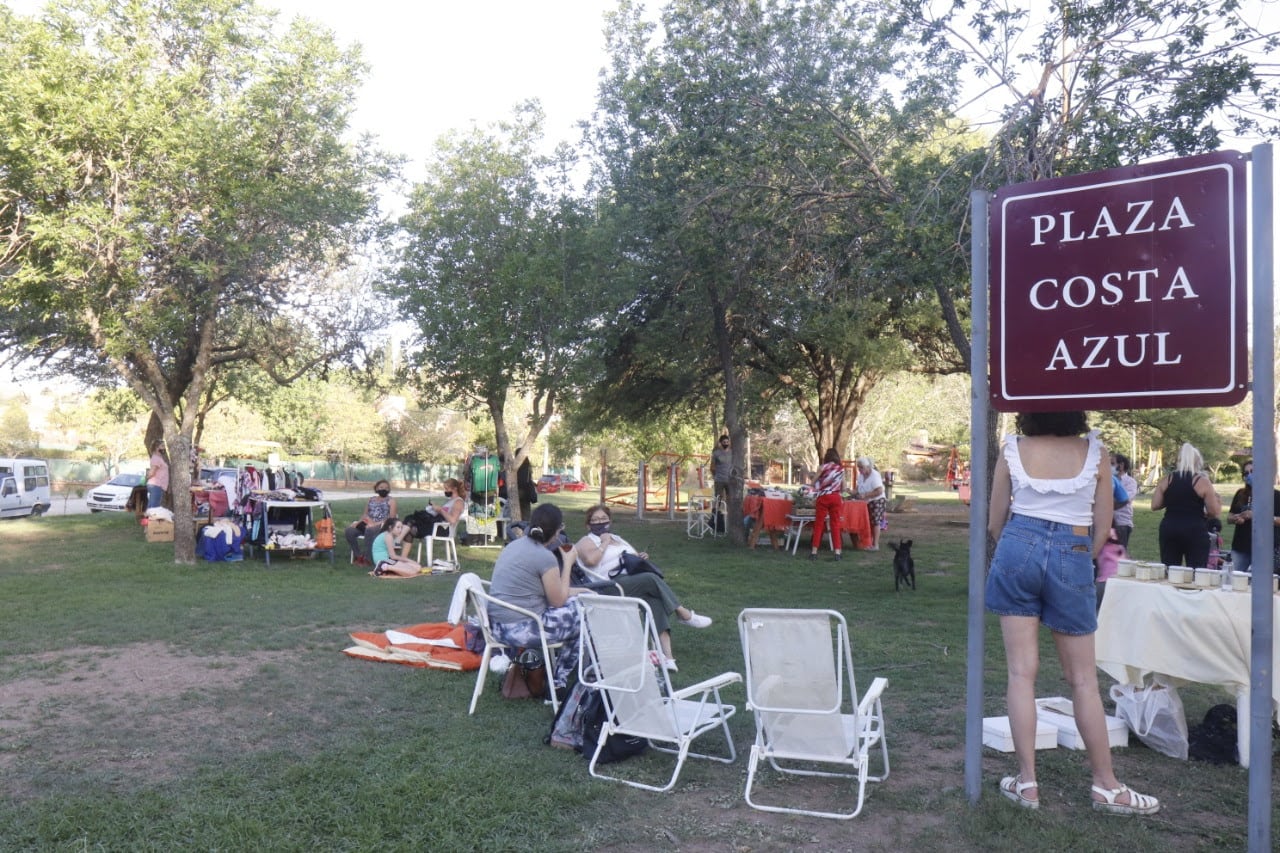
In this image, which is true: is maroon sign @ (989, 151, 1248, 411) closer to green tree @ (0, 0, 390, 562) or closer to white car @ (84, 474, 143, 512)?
green tree @ (0, 0, 390, 562)

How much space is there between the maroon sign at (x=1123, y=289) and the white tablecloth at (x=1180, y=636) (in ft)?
5.51

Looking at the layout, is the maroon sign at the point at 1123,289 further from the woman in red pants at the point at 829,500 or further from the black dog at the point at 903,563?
the woman in red pants at the point at 829,500

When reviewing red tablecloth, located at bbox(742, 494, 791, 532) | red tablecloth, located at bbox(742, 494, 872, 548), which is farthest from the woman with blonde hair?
red tablecloth, located at bbox(742, 494, 791, 532)

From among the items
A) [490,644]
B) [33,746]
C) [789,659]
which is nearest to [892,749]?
[789,659]

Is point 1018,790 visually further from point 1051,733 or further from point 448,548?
point 448,548

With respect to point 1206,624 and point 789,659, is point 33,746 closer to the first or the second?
point 789,659

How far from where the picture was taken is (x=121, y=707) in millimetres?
5871

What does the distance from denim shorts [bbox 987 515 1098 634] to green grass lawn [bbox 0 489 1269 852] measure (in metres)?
0.79

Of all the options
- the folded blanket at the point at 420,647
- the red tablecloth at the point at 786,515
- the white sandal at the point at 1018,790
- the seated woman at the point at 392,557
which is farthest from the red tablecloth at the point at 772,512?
the white sandal at the point at 1018,790

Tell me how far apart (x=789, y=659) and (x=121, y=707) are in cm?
400

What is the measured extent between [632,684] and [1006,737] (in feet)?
6.05

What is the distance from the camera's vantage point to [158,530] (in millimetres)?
17000

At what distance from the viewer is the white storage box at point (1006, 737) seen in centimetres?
492

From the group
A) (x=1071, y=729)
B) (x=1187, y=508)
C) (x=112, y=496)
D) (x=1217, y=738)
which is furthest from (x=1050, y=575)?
(x=112, y=496)
